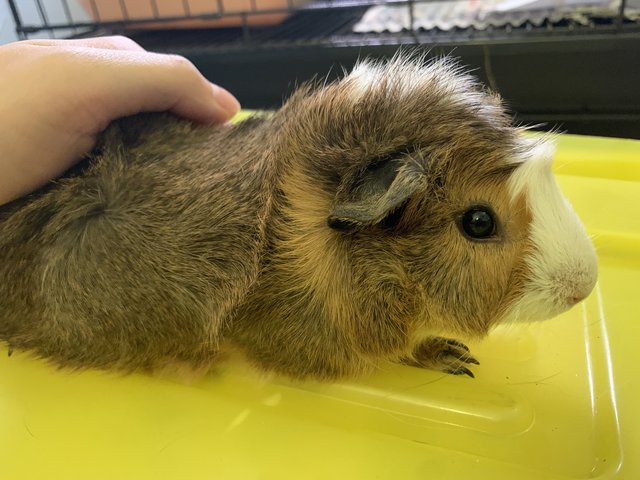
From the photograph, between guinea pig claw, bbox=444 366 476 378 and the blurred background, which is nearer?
guinea pig claw, bbox=444 366 476 378

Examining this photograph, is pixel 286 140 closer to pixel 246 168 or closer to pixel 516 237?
pixel 246 168

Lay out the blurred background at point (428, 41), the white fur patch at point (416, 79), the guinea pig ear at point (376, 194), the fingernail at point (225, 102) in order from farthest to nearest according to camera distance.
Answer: the blurred background at point (428, 41) → the fingernail at point (225, 102) → the white fur patch at point (416, 79) → the guinea pig ear at point (376, 194)

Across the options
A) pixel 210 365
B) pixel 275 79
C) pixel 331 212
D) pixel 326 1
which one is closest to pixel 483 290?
pixel 331 212

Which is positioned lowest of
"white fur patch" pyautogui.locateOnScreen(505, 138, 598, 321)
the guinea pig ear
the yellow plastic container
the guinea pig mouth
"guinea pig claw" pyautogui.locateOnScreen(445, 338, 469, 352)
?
the yellow plastic container

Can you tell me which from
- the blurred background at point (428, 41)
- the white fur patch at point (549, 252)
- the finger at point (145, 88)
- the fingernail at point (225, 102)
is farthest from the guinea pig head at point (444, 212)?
the blurred background at point (428, 41)

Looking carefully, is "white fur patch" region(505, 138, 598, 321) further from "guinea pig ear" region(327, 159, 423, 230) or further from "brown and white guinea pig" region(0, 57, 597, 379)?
"guinea pig ear" region(327, 159, 423, 230)

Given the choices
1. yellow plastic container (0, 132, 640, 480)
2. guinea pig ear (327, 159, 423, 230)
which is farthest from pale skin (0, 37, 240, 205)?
guinea pig ear (327, 159, 423, 230)

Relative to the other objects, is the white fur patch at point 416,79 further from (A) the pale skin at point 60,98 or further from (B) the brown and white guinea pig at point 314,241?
(A) the pale skin at point 60,98
